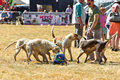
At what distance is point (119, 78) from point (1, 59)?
11.4ft

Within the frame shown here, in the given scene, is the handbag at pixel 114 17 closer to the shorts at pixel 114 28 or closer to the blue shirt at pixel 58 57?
the shorts at pixel 114 28

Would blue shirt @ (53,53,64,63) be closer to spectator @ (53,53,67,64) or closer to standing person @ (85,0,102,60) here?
spectator @ (53,53,67,64)

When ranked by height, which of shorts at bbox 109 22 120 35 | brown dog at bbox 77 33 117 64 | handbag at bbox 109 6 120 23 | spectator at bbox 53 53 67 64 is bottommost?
spectator at bbox 53 53 67 64

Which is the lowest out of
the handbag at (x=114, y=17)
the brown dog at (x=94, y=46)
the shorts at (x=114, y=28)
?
the brown dog at (x=94, y=46)

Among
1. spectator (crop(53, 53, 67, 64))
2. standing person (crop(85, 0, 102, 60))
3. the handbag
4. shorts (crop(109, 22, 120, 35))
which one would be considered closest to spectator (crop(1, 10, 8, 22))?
shorts (crop(109, 22, 120, 35))

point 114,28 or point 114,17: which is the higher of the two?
point 114,17

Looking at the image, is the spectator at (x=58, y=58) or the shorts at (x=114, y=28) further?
Answer: the shorts at (x=114, y=28)

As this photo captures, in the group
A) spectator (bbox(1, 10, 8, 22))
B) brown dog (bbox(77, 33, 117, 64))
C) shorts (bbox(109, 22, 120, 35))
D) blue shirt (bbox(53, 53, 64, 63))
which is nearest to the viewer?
blue shirt (bbox(53, 53, 64, 63))

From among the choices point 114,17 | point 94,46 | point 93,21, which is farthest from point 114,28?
point 94,46

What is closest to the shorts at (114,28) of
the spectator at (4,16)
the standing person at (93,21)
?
the standing person at (93,21)

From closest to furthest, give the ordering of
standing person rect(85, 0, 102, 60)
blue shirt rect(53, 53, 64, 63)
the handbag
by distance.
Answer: blue shirt rect(53, 53, 64, 63) < standing person rect(85, 0, 102, 60) < the handbag

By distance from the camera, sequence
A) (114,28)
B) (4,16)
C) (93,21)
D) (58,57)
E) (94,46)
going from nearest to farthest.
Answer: (58,57)
(94,46)
(93,21)
(114,28)
(4,16)

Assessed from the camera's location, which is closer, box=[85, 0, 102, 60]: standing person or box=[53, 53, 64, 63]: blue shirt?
box=[53, 53, 64, 63]: blue shirt

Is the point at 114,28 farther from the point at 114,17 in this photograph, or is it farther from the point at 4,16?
the point at 4,16
